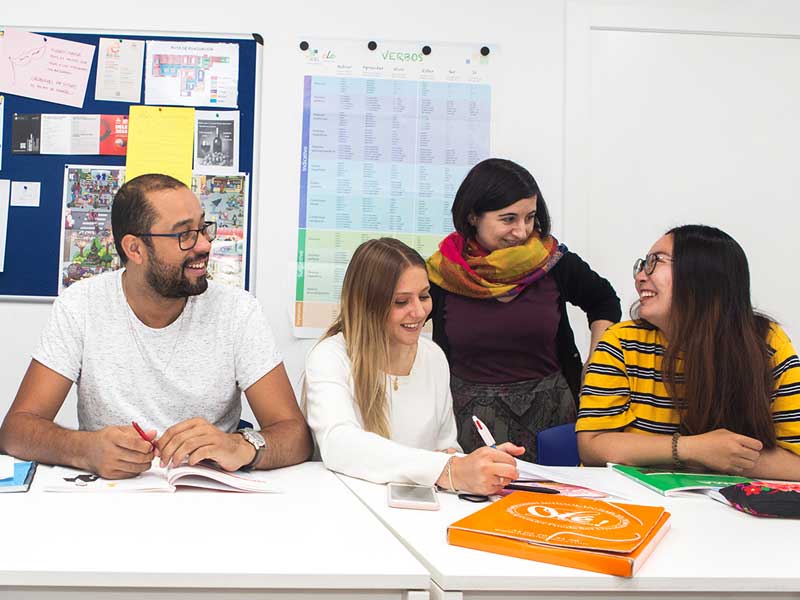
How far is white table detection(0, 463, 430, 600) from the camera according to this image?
3.13 feet

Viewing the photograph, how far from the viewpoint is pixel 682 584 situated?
99 cm

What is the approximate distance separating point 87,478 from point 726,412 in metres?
1.40

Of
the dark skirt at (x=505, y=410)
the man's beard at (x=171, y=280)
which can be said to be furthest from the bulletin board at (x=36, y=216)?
the dark skirt at (x=505, y=410)

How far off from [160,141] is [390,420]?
1.55 metres

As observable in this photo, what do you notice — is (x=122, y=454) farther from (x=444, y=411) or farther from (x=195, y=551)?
(x=444, y=411)

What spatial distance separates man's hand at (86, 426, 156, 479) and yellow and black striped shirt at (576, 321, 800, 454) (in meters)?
1.01

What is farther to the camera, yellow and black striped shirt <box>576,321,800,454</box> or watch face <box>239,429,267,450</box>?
yellow and black striped shirt <box>576,321,800,454</box>

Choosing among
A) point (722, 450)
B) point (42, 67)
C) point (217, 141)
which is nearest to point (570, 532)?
point (722, 450)

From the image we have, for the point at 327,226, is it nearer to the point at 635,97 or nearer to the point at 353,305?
the point at 353,305

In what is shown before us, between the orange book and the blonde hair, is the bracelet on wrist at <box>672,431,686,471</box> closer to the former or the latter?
the orange book

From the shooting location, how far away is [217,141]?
2.86m

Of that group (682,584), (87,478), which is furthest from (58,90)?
(682,584)

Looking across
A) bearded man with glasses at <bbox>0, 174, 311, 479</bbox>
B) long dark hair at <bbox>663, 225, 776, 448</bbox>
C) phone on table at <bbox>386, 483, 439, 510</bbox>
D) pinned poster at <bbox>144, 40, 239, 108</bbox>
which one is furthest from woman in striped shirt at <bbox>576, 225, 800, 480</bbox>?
pinned poster at <bbox>144, 40, 239, 108</bbox>

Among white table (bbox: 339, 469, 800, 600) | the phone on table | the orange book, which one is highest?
the orange book
